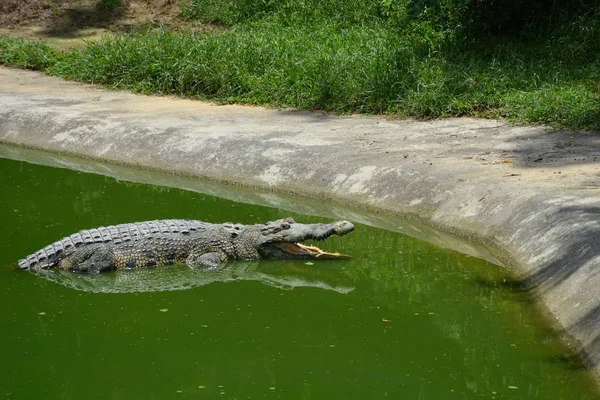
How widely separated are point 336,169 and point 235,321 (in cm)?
352

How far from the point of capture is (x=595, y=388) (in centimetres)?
500

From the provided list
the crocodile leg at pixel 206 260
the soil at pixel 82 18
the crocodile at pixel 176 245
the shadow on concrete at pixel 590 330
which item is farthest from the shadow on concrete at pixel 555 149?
the soil at pixel 82 18

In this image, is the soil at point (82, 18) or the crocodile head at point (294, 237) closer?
the crocodile head at point (294, 237)

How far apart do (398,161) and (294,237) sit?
2.14 metres

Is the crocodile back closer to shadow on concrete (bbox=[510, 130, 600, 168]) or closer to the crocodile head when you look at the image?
the crocodile head

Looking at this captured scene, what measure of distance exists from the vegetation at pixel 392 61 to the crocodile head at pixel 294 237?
3752 millimetres

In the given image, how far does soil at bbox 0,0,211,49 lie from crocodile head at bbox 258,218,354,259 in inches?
421

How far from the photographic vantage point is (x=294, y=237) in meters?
7.52

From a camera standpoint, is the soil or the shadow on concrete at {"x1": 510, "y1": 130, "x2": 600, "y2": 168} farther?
the soil

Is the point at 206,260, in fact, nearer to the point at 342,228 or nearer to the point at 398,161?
the point at 342,228

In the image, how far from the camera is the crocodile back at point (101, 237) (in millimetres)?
7211

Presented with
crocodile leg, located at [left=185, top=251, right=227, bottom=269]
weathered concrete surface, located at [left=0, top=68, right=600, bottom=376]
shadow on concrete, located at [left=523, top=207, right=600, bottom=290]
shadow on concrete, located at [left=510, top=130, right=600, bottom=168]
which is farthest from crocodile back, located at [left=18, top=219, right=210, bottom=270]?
shadow on concrete, located at [left=510, top=130, right=600, bottom=168]

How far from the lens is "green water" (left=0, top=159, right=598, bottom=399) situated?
205 inches

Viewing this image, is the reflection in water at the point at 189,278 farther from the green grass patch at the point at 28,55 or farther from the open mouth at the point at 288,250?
the green grass patch at the point at 28,55
